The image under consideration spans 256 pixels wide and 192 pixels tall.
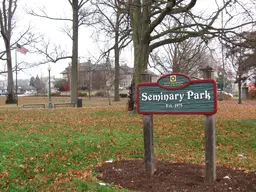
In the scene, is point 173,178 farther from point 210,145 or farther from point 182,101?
point 182,101

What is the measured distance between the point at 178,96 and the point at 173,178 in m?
1.37

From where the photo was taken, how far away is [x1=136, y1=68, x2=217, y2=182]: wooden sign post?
195 inches

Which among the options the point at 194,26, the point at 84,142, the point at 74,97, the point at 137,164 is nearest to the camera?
the point at 137,164

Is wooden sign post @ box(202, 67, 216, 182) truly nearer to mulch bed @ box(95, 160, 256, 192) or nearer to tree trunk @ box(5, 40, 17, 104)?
mulch bed @ box(95, 160, 256, 192)

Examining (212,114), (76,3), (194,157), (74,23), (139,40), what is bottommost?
(194,157)

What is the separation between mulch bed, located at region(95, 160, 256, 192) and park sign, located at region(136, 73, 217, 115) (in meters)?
1.11

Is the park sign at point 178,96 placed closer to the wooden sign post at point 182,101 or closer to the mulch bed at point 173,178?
the wooden sign post at point 182,101

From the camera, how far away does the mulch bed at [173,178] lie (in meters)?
4.80

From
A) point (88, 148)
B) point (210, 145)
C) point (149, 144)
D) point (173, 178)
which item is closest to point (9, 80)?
point (88, 148)

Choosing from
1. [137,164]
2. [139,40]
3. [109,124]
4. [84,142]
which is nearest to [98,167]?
[137,164]

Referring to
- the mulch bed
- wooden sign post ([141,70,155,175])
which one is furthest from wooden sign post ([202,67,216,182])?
wooden sign post ([141,70,155,175])

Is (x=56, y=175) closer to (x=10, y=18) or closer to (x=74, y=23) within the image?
(x=74, y=23)

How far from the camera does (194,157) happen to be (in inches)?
300

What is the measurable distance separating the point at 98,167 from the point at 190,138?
4.56 metres
